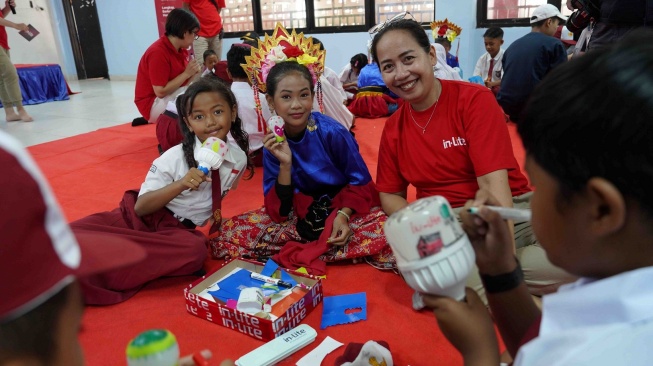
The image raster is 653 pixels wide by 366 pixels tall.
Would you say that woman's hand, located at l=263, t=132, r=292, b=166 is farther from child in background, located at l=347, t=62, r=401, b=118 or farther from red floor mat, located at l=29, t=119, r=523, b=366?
child in background, located at l=347, t=62, r=401, b=118

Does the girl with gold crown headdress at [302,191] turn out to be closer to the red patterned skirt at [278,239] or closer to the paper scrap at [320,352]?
the red patterned skirt at [278,239]

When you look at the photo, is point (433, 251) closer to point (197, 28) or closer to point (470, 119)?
point (470, 119)

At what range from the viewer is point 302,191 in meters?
2.26

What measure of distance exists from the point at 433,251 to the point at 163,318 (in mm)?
1318

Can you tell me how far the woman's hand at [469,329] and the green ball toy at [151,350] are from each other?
399 mm

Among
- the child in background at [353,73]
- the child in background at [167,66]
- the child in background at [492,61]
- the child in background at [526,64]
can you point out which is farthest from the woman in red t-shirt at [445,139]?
the child in background at [353,73]

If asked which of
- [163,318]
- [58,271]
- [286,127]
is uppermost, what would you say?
[58,271]

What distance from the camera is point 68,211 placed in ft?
9.06

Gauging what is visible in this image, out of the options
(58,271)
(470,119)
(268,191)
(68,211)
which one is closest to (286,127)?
(268,191)

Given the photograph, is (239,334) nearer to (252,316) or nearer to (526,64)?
(252,316)

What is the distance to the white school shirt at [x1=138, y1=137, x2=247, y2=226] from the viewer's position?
2.00 m

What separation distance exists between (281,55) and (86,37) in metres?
8.99

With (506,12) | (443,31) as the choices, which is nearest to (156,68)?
(443,31)

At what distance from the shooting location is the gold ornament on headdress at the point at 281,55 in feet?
7.66
